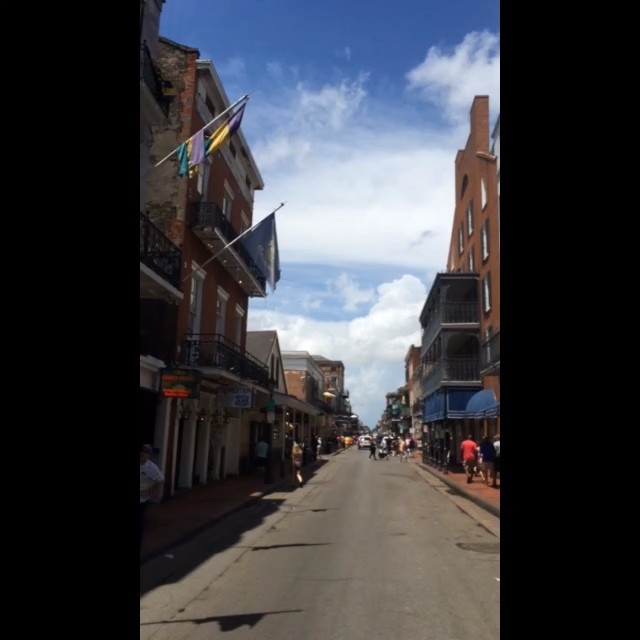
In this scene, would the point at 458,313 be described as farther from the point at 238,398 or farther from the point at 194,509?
the point at 194,509

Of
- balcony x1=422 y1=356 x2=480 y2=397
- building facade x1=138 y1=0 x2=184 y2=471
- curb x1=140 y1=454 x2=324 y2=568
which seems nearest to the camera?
curb x1=140 y1=454 x2=324 y2=568

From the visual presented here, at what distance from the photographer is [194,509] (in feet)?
44.5

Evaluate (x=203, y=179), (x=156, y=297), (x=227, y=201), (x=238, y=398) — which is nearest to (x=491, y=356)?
(x=238, y=398)

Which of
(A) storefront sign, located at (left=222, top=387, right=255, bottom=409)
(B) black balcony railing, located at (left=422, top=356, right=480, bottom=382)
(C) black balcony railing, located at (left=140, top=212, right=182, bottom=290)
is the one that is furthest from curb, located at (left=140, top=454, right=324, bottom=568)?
(B) black balcony railing, located at (left=422, top=356, right=480, bottom=382)

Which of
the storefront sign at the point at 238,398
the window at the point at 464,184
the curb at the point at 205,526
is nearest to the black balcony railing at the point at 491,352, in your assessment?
the storefront sign at the point at 238,398

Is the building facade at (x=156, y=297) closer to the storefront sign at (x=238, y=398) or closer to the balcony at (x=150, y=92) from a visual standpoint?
the balcony at (x=150, y=92)

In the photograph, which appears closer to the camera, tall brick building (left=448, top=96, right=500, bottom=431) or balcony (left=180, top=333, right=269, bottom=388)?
balcony (left=180, top=333, right=269, bottom=388)

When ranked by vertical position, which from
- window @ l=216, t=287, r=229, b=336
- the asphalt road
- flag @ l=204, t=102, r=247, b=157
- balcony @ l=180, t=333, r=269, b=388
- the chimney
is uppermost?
the chimney

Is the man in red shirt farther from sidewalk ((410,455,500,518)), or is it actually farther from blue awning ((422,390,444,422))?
blue awning ((422,390,444,422))

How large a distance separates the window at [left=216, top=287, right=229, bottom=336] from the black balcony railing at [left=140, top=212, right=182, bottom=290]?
505cm

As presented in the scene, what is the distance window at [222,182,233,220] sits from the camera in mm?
20703

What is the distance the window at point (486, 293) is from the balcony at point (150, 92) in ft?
56.1

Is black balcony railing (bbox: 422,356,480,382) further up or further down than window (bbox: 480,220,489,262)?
further down
